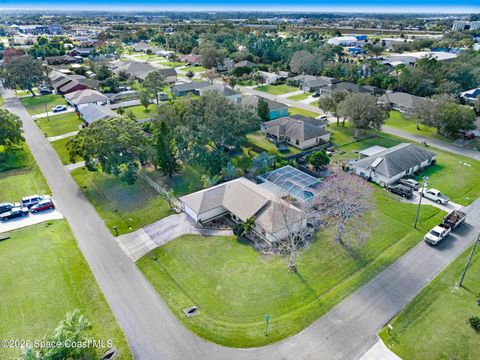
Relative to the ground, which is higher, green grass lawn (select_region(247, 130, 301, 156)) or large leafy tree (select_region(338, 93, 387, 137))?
large leafy tree (select_region(338, 93, 387, 137))

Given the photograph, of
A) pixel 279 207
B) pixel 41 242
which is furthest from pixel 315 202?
pixel 41 242

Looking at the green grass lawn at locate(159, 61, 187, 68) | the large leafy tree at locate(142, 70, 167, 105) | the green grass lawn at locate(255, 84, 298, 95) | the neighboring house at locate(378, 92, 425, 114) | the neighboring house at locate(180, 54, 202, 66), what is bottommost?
the green grass lawn at locate(255, 84, 298, 95)

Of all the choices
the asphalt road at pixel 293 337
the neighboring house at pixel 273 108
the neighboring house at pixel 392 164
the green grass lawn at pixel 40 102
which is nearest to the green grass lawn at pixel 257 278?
the asphalt road at pixel 293 337

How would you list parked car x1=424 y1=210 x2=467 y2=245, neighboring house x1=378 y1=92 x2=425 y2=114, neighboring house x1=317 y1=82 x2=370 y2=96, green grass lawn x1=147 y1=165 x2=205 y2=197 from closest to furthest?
parked car x1=424 y1=210 x2=467 y2=245, green grass lawn x1=147 y1=165 x2=205 y2=197, neighboring house x1=378 y1=92 x2=425 y2=114, neighboring house x1=317 y1=82 x2=370 y2=96

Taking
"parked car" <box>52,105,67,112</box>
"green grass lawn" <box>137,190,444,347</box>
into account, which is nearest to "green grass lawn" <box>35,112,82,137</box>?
"parked car" <box>52,105,67,112</box>

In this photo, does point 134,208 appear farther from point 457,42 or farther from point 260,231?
point 457,42

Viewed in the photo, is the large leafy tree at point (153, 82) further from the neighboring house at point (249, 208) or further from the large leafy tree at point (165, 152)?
the neighboring house at point (249, 208)

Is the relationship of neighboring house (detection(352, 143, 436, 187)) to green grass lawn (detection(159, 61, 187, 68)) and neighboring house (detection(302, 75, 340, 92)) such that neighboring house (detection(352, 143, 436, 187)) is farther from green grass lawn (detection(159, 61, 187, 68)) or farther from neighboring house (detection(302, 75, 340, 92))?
green grass lawn (detection(159, 61, 187, 68))
